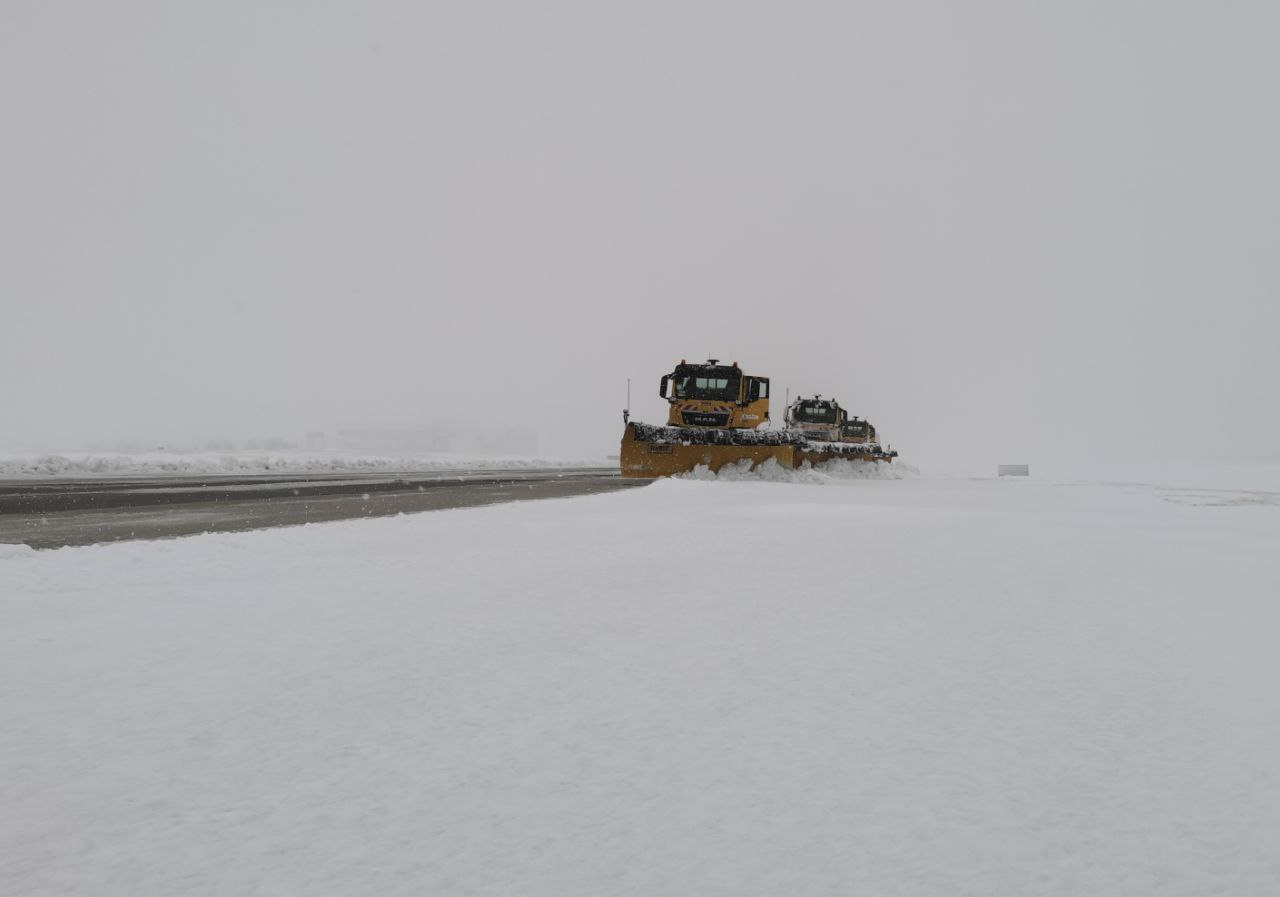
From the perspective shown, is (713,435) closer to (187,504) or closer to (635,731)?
(187,504)

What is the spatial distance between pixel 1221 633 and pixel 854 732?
251cm

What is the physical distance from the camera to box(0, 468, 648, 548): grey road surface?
8477mm

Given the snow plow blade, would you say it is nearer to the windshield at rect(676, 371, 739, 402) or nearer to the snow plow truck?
the snow plow truck

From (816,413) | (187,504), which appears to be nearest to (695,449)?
(187,504)

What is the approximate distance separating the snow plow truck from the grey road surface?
4.03 metres

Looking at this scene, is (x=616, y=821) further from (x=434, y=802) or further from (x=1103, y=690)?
(x=1103, y=690)

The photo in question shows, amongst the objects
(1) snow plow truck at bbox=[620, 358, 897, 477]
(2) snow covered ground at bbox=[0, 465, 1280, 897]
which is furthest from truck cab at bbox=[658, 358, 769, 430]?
(2) snow covered ground at bbox=[0, 465, 1280, 897]

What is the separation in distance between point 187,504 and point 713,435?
1152 centimetres

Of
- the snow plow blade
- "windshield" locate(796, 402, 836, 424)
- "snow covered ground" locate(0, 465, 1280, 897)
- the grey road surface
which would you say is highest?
"windshield" locate(796, 402, 836, 424)

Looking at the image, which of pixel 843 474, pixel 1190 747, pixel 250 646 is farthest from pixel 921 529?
pixel 843 474

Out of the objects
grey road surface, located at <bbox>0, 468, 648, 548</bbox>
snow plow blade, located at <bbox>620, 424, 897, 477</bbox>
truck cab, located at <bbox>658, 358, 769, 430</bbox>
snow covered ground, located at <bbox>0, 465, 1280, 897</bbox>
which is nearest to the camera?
snow covered ground, located at <bbox>0, 465, 1280, 897</bbox>

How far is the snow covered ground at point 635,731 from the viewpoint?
1899mm

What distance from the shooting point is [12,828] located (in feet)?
6.66

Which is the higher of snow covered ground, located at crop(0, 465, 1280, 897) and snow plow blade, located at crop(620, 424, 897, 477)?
snow plow blade, located at crop(620, 424, 897, 477)
